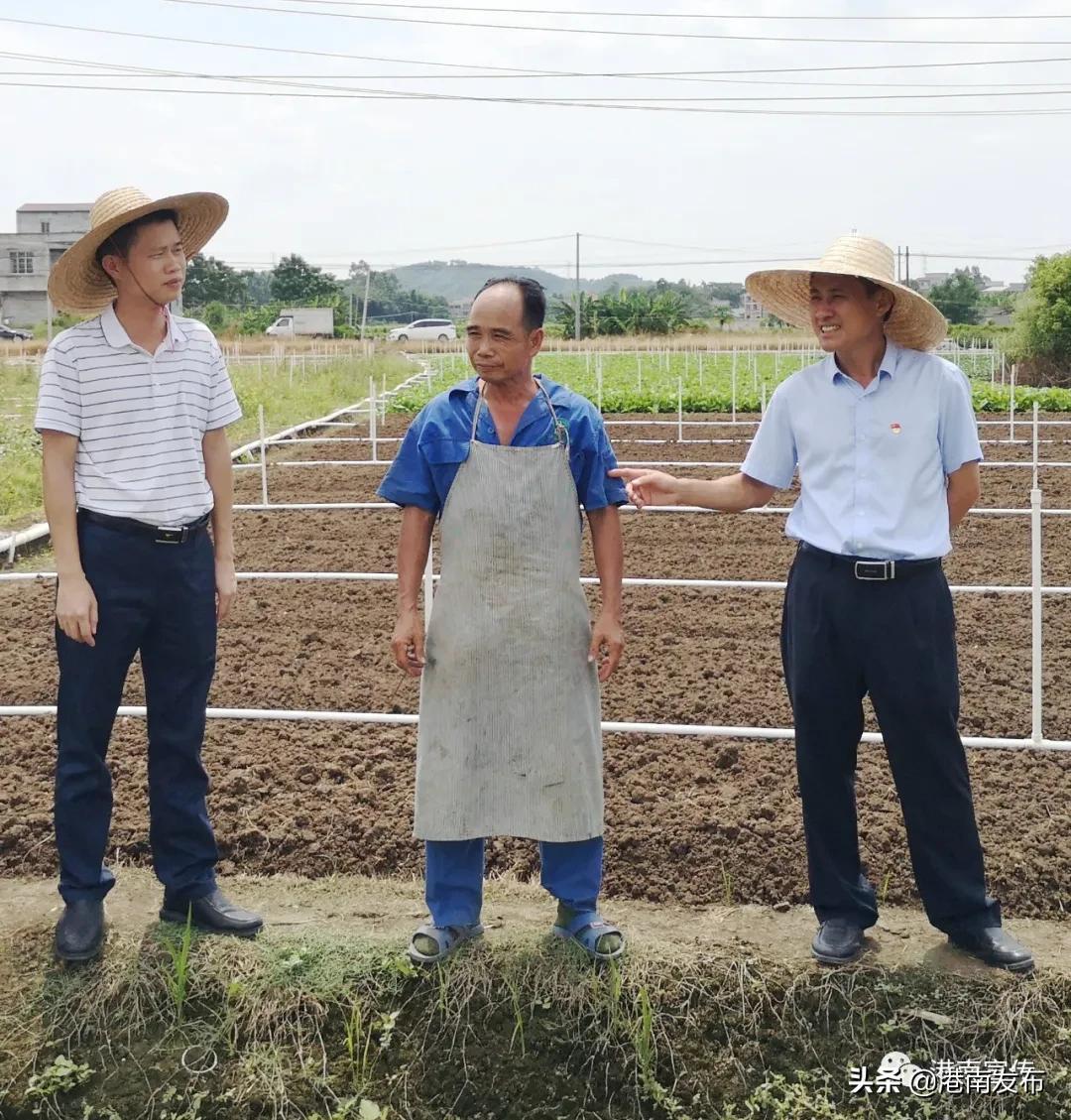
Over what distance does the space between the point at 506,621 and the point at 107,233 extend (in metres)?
1.14

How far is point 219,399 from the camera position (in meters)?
2.91

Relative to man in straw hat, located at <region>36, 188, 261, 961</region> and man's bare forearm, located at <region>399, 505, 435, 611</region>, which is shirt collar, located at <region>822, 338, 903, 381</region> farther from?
man in straw hat, located at <region>36, 188, 261, 961</region>

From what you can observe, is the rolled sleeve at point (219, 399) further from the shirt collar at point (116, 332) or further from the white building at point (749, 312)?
the white building at point (749, 312)

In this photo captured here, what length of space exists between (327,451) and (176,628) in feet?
34.6

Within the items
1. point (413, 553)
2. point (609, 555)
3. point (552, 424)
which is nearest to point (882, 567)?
point (609, 555)

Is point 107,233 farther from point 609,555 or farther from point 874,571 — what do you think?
point 874,571

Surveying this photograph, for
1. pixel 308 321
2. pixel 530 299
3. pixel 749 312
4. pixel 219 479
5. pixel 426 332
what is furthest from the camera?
pixel 749 312

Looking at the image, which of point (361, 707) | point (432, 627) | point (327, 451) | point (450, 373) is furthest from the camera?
point (450, 373)

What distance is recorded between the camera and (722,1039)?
2662 mm

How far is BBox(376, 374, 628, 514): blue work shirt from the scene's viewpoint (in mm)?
2656

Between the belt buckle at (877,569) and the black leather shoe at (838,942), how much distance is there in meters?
0.76

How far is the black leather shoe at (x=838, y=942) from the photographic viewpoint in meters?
2.77

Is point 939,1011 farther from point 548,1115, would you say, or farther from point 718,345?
point 718,345

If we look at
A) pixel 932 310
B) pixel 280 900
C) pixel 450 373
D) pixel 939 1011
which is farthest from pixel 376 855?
pixel 450 373
